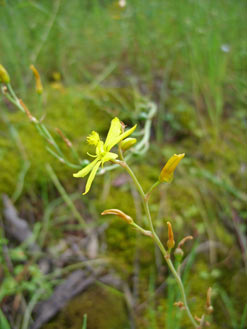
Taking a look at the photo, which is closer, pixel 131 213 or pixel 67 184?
pixel 131 213

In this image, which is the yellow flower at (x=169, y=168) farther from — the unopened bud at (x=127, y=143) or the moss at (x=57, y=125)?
the moss at (x=57, y=125)

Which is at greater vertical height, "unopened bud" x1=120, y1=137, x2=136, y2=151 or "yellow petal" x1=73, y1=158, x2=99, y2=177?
"unopened bud" x1=120, y1=137, x2=136, y2=151

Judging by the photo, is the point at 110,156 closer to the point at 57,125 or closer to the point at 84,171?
the point at 84,171

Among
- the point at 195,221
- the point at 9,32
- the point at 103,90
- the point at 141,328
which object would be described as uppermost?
the point at 9,32

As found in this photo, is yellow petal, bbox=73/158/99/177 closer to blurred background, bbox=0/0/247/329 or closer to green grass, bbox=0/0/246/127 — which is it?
blurred background, bbox=0/0/247/329

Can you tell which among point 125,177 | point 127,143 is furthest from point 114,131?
point 125,177

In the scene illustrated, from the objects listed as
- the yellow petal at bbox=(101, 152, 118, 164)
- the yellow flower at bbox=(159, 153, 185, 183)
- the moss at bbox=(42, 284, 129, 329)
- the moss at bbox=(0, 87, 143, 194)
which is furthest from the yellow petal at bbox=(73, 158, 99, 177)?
the moss at bbox=(0, 87, 143, 194)

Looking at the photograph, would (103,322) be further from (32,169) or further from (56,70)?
(56,70)

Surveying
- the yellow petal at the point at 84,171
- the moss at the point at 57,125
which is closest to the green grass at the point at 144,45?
the moss at the point at 57,125

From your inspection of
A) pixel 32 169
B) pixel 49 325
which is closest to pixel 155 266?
pixel 49 325
